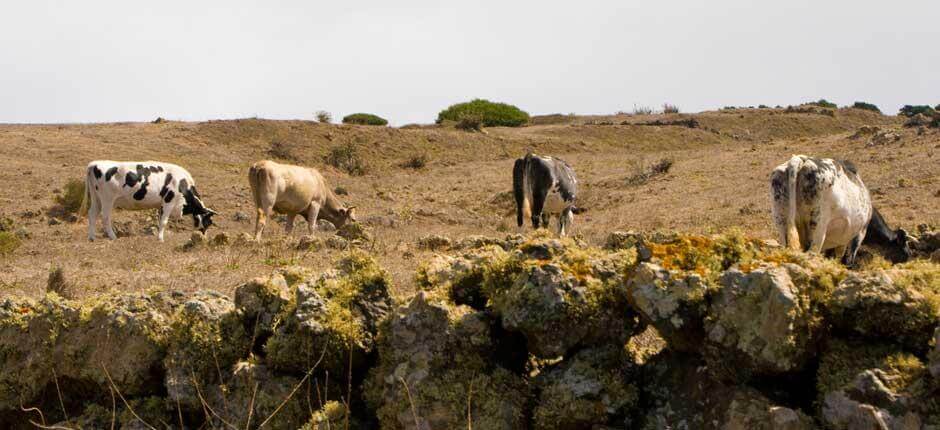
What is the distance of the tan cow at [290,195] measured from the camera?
688 inches

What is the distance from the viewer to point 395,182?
32.3 metres

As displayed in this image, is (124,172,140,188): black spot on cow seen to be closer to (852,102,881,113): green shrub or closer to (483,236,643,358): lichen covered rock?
(483,236,643,358): lichen covered rock

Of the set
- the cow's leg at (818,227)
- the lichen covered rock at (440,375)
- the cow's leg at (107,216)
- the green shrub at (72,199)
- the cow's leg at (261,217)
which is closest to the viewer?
the lichen covered rock at (440,375)

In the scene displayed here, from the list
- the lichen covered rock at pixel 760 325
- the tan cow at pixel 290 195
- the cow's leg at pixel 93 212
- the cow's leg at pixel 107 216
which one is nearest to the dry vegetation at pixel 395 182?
the cow's leg at pixel 93 212

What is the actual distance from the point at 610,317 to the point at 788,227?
5191 mm

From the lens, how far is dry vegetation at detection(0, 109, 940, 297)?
11.8 metres

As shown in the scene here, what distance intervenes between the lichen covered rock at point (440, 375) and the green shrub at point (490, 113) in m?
48.6

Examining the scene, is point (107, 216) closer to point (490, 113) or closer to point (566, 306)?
point (566, 306)

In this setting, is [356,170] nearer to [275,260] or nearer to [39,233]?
[39,233]

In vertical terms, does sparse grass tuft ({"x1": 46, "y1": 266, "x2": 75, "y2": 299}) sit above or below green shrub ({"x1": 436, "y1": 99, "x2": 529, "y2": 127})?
below

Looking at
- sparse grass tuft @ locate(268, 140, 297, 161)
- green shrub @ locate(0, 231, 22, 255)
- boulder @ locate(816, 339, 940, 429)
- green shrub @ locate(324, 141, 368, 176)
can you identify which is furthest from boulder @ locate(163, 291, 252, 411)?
sparse grass tuft @ locate(268, 140, 297, 161)

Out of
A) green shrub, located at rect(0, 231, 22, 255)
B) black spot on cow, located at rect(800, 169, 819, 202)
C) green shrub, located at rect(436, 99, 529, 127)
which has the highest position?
green shrub, located at rect(436, 99, 529, 127)

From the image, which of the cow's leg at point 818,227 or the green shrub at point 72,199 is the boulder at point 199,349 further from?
the green shrub at point 72,199

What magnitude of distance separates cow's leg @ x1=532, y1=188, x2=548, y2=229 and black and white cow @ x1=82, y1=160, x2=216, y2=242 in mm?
8791
